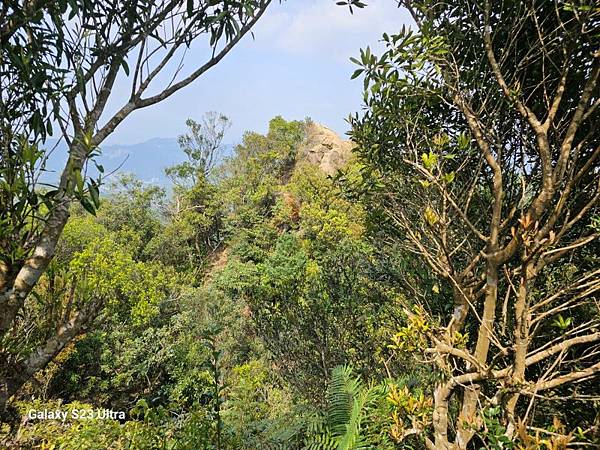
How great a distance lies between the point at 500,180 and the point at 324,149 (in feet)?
52.4

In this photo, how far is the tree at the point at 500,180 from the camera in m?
1.52

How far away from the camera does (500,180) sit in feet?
5.36

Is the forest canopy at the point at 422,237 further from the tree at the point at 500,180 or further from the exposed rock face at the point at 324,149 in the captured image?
the exposed rock face at the point at 324,149

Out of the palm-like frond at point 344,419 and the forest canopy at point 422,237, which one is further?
the palm-like frond at point 344,419

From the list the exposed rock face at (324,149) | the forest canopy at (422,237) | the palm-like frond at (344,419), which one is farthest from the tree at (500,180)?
the exposed rock face at (324,149)

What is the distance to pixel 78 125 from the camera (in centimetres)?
142

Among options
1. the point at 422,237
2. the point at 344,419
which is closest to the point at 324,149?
the point at 422,237

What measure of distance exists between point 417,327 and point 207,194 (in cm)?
1581

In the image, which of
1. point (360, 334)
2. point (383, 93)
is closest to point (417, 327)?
point (383, 93)

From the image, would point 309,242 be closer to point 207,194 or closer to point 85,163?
point 207,194

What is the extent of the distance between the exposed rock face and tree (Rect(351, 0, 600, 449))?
14039mm

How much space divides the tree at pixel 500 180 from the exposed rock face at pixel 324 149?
14039 mm

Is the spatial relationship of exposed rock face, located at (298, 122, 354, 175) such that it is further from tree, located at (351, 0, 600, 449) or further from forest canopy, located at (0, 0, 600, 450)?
tree, located at (351, 0, 600, 449)

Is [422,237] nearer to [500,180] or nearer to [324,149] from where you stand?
[500,180]
